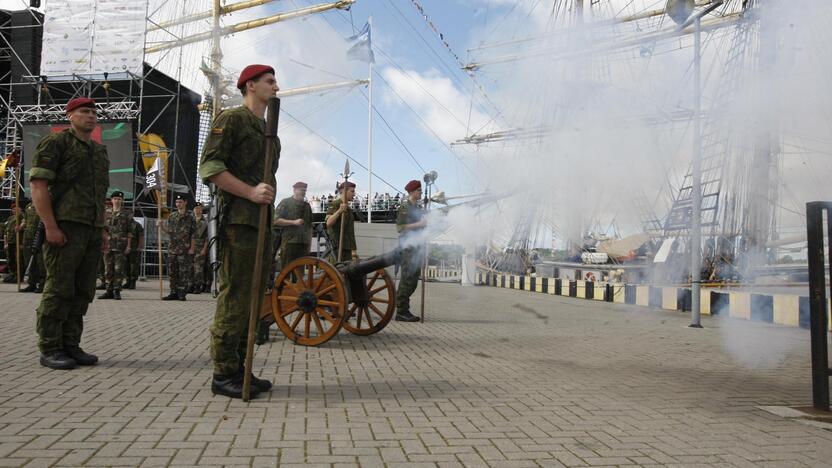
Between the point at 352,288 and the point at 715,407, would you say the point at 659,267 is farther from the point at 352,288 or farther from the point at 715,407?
the point at 715,407

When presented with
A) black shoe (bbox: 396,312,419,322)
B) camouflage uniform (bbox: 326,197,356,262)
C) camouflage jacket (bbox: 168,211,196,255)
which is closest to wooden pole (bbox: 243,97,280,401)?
camouflage uniform (bbox: 326,197,356,262)

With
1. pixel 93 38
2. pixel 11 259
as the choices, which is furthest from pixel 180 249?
pixel 93 38

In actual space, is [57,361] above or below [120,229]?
below

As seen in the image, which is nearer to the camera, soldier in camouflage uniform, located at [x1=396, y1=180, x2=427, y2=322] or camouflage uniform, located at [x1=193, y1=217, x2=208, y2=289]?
soldier in camouflage uniform, located at [x1=396, y1=180, x2=427, y2=322]

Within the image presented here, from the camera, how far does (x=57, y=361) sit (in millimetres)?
3977

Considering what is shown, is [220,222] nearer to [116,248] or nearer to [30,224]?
[116,248]

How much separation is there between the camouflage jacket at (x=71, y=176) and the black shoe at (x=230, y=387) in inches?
71.0

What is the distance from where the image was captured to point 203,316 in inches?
306

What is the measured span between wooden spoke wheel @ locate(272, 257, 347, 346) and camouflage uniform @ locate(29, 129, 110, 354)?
162cm

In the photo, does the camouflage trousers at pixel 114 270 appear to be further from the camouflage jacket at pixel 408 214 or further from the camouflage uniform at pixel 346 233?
the camouflage jacket at pixel 408 214

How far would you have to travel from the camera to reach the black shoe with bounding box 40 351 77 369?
3.96m

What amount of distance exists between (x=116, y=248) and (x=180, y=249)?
108 cm

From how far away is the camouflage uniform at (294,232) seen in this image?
674 centimetres

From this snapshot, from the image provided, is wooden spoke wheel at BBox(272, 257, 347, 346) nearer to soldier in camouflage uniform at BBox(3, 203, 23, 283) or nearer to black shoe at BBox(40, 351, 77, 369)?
black shoe at BBox(40, 351, 77, 369)
